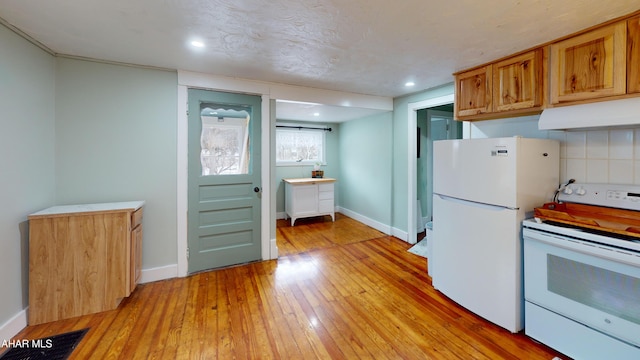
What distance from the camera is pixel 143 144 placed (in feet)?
8.50

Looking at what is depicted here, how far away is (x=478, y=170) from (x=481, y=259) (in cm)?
72

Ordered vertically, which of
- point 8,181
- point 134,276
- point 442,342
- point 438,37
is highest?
point 438,37

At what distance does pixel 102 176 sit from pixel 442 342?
3305mm

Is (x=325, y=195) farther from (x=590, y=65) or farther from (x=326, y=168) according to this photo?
(x=590, y=65)

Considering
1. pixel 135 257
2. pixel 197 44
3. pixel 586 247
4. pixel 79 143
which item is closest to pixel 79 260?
pixel 135 257

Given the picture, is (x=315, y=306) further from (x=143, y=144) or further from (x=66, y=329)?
(x=143, y=144)

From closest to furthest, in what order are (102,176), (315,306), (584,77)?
1. (584,77)
2. (315,306)
3. (102,176)

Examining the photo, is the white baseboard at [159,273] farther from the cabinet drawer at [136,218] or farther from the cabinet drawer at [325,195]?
the cabinet drawer at [325,195]

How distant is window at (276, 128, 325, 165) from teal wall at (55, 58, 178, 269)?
2.73 metres

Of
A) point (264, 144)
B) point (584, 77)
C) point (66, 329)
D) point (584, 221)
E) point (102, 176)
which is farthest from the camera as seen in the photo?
point (264, 144)

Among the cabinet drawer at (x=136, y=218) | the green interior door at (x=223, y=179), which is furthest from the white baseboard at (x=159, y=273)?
the cabinet drawer at (x=136, y=218)

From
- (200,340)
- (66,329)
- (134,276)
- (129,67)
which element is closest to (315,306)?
(200,340)

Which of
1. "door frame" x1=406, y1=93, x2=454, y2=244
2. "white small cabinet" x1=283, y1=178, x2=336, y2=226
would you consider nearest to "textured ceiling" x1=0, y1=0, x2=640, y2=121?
"door frame" x1=406, y1=93, x2=454, y2=244

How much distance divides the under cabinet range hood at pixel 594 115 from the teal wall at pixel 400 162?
73.9 inches
